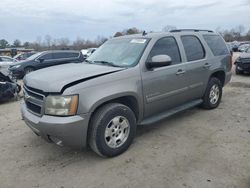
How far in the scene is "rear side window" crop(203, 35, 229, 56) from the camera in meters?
5.74

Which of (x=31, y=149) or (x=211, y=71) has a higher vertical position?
(x=211, y=71)

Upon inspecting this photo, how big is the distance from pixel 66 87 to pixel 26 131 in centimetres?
220

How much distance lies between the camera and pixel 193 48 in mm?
5227

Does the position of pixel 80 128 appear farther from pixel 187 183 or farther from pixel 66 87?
pixel 187 183

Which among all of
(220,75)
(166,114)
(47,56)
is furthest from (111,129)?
(47,56)

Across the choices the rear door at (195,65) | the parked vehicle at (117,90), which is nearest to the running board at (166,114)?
the parked vehicle at (117,90)

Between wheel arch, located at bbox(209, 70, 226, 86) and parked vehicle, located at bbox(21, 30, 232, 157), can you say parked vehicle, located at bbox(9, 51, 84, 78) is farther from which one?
parked vehicle, located at bbox(21, 30, 232, 157)

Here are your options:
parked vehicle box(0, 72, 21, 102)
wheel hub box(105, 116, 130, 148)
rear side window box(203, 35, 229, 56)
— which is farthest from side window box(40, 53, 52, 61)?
wheel hub box(105, 116, 130, 148)

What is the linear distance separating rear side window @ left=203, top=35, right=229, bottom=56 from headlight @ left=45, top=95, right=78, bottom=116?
12.3 feet

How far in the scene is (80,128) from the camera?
329 cm

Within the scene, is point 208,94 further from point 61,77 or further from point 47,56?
point 47,56

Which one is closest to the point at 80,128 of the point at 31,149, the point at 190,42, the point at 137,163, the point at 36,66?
the point at 137,163

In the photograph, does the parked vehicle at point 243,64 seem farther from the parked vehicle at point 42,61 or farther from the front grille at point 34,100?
the front grille at point 34,100

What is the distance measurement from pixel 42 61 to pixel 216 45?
1112 centimetres
